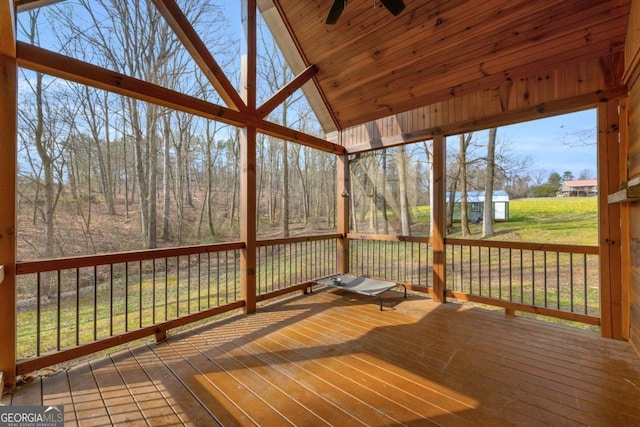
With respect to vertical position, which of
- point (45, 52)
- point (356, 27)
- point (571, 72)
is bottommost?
point (45, 52)

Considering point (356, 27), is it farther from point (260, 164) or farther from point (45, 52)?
point (260, 164)

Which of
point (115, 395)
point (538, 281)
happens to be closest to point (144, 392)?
point (115, 395)

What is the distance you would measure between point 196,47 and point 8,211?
2.31 m

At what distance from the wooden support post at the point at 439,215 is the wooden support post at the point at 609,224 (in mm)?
1593

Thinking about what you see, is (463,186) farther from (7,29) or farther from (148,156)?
(148,156)

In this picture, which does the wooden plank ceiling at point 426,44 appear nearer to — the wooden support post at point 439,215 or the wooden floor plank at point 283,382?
the wooden support post at point 439,215

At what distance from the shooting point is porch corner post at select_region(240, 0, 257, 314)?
11.4 feet

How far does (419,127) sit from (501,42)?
1.35 meters

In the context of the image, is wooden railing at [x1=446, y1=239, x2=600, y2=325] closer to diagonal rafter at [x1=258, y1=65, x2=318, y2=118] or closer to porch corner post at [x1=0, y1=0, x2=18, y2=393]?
diagonal rafter at [x1=258, y1=65, x2=318, y2=118]

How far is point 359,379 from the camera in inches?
82.2

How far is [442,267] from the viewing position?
3.91 metres

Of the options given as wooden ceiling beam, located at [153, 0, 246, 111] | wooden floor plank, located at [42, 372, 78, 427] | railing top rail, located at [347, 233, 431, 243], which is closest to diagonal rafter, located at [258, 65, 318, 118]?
wooden ceiling beam, located at [153, 0, 246, 111]

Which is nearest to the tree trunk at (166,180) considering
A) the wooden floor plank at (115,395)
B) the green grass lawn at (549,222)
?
the wooden floor plank at (115,395)

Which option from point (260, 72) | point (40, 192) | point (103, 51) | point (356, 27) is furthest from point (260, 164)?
point (356, 27)
